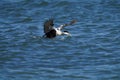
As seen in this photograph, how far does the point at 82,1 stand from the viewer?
21250mm

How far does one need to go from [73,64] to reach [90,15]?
5.46 m

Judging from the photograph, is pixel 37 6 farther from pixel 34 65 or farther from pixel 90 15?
pixel 34 65

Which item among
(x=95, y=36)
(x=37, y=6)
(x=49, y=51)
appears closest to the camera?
(x=49, y=51)

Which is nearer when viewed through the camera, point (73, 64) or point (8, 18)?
point (73, 64)

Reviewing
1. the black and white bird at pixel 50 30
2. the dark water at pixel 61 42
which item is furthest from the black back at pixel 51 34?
the dark water at pixel 61 42

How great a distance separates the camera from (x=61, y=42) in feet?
54.3

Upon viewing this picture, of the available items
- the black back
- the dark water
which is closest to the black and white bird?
the black back

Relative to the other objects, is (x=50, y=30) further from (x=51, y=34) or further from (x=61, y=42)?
(x=61, y=42)

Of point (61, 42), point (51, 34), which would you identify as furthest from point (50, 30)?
point (61, 42)

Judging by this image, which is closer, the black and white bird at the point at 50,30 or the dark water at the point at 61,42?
the dark water at the point at 61,42

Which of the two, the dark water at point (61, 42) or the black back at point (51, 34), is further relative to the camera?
the black back at point (51, 34)

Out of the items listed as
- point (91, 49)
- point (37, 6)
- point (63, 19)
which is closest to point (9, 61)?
point (91, 49)

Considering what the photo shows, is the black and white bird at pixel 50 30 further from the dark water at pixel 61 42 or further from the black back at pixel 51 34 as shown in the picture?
the dark water at pixel 61 42

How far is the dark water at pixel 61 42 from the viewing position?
13.6 m
